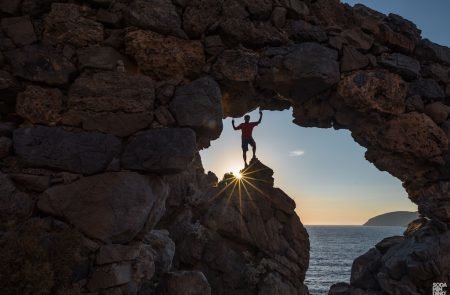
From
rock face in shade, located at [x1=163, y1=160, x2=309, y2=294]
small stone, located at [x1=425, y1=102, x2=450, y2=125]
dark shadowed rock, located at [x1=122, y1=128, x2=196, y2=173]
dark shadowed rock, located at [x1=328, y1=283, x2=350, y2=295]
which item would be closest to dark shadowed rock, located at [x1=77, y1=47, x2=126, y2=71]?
dark shadowed rock, located at [x1=122, y1=128, x2=196, y2=173]

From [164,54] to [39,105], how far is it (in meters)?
1.71

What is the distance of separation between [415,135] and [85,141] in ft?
17.9

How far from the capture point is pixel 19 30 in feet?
14.1

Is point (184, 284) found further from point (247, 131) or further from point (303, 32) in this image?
point (247, 131)

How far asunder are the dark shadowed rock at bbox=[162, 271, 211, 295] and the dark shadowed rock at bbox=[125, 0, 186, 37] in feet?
11.2

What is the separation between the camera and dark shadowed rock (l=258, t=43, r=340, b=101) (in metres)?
5.30

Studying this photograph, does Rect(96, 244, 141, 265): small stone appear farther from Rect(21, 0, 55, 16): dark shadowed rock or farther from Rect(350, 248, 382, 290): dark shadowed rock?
Rect(350, 248, 382, 290): dark shadowed rock

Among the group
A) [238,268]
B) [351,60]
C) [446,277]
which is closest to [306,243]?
[238,268]

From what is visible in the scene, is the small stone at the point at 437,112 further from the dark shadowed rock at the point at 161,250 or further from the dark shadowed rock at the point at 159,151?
the dark shadowed rock at the point at 161,250

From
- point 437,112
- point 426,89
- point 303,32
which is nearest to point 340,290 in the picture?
point 437,112

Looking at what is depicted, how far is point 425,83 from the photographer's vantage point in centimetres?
635

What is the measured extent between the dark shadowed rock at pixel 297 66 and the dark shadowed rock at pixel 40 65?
2791mm

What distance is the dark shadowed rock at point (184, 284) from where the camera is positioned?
4699mm

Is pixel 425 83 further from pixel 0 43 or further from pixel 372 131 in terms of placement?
pixel 0 43
